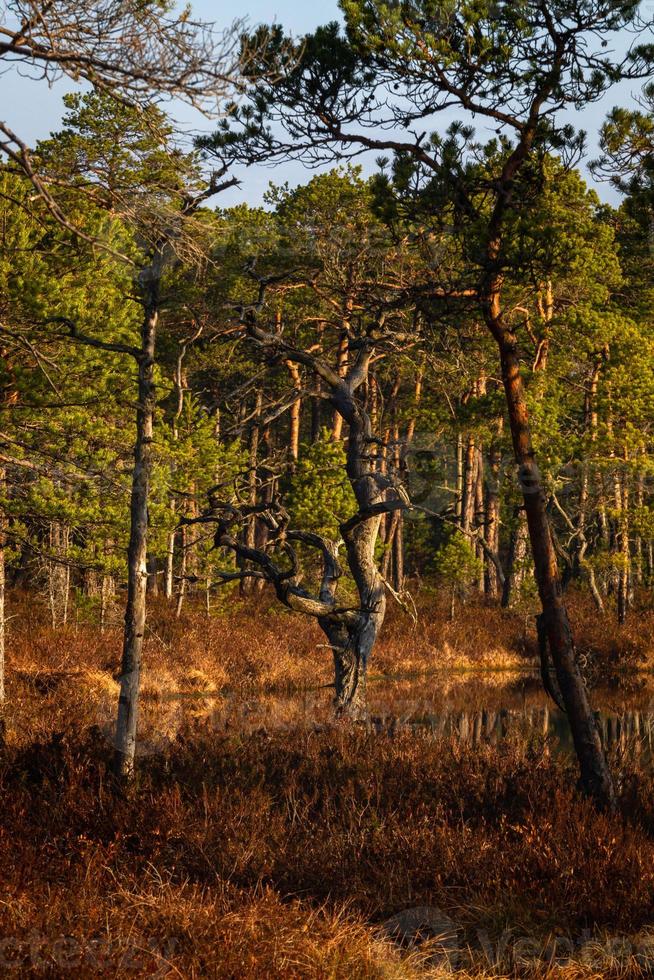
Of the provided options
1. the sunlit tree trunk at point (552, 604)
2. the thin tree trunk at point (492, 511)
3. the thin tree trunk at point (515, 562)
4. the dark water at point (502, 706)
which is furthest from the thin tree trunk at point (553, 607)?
the thin tree trunk at point (515, 562)

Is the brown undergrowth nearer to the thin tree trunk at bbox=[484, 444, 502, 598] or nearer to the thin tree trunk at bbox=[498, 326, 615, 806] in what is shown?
the thin tree trunk at bbox=[498, 326, 615, 806]

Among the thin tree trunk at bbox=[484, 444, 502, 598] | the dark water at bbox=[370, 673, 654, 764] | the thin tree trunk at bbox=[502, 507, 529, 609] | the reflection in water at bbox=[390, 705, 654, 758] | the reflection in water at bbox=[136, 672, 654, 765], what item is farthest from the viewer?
the thin tree trunk at bbox=[502, 507, 529, 609]

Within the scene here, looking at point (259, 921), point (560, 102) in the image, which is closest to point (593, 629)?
point (560, 102)

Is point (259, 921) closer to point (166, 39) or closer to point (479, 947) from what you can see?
point (479, 947)

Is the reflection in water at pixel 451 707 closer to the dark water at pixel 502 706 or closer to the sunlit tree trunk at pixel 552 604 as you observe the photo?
the dark water at pixel 502 706

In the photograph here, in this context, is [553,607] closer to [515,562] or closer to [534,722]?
[534,722]

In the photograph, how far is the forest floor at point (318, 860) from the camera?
16.3ft

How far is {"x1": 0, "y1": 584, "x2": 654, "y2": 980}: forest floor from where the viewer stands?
16.3 ft

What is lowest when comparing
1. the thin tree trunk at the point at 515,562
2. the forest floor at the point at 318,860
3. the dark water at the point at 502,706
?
the dark water at the point at 502,706

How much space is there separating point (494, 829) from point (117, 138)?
6504 millimetres

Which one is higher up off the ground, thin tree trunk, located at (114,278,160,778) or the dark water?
thin tree trunk, located at (114,278,160,778)

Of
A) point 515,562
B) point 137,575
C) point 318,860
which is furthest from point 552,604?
point 515,562

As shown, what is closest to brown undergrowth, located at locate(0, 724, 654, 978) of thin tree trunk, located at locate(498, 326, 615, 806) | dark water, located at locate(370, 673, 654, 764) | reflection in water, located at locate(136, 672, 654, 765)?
thin tree trunk, located at locate(498, 326, 615, 806)

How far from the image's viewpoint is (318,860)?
22.1 ft
